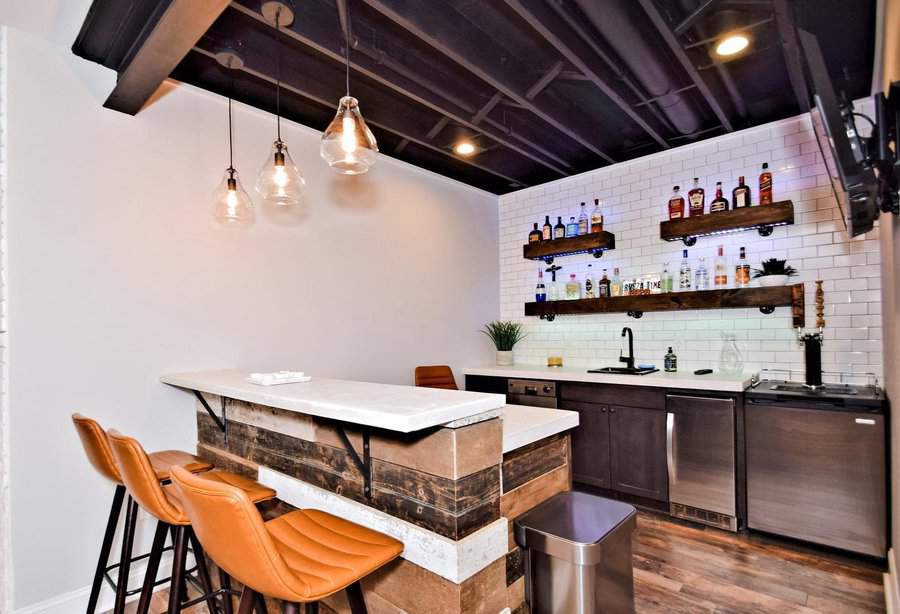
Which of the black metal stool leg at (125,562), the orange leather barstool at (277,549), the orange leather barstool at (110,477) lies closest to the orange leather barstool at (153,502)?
the orange leather barstool at (110,477)

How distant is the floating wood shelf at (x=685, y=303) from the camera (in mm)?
3055

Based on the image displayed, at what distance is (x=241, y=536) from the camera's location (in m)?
1.08

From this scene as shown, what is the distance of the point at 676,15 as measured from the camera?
211 centimetres

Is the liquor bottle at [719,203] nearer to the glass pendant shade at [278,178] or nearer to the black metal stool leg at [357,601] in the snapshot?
the glass pendant shade at [278,178]

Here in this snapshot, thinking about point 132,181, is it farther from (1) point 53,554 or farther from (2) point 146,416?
(1) point 53,554

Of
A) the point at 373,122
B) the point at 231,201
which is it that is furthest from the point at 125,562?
the point at 373,122

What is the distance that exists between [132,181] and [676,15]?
2804mm

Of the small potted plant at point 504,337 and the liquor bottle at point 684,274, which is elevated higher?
the liquor bottle at point 684,274

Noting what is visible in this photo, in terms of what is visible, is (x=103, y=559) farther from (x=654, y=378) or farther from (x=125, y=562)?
(x=654, y=378)

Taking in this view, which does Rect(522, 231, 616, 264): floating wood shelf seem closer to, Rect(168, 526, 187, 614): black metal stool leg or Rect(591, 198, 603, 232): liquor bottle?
Rect(591, 198, 603, 232): liquor bottle

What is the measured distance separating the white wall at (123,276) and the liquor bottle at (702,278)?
2.59 meters

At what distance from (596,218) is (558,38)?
6.71 ft

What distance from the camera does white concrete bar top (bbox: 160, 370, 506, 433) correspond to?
1.25 m

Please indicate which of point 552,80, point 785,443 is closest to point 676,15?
point 552,80
